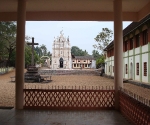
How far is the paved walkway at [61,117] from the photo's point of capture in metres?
5.37

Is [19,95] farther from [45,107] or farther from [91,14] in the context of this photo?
[91,14]

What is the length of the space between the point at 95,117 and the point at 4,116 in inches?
107

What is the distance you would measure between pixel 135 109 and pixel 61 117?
2240mm

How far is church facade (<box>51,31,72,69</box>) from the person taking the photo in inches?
2269

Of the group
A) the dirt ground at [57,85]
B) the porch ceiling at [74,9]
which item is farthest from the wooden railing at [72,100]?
the porch ceiling at [74,9]

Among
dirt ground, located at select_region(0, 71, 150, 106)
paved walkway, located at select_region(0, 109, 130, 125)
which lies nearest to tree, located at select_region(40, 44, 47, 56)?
dirt ground, located at select_region(0, 71, 150, 106)

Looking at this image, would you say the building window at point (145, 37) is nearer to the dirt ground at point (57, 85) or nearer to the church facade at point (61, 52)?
the dirt ground at point (57, 85)

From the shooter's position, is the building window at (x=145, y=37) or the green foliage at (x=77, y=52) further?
the green foliage at (x=77, y=52)

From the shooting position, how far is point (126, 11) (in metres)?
8.14

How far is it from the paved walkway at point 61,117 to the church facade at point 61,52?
2014 inches

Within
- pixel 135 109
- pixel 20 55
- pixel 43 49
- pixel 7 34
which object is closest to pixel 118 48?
pixel 135 109

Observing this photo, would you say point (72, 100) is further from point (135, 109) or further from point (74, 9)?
point (74, 9)

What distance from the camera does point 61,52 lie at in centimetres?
5791

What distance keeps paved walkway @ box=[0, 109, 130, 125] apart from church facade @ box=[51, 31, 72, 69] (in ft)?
168
